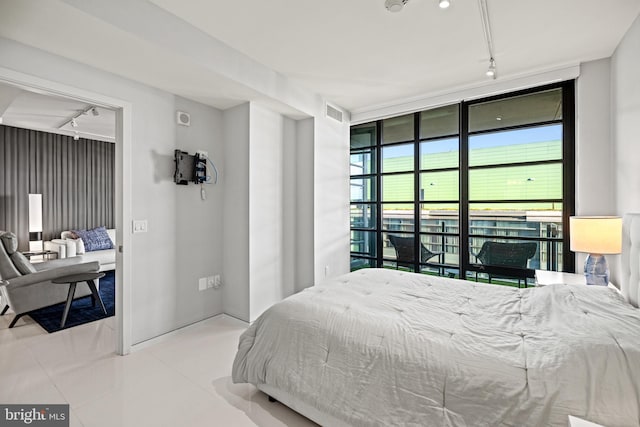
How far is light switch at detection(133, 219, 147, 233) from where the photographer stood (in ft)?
8.92

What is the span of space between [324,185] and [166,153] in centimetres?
187

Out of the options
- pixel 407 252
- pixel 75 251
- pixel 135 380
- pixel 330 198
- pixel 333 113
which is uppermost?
pixel 333 113

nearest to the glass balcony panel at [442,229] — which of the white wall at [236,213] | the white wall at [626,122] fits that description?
the white wall at [626,122]

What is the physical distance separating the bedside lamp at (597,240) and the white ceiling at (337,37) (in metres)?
1.54

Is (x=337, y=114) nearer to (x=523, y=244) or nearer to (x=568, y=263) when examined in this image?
(x=523, y=244)

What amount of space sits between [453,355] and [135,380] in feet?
7.36

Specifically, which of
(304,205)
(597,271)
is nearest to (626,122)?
(597,271)

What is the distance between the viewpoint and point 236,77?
2.73 meters

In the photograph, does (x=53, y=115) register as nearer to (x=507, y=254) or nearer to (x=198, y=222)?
(x=198, y=222)

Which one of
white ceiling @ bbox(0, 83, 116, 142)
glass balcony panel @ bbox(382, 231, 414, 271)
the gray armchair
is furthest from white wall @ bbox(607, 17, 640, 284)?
the gray armchair

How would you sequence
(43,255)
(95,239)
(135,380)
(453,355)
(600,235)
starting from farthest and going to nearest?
1. (95,239)
2. (43,255)
3. (600,235)
4. (135,380)
5. (453,355)

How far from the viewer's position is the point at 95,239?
18.8 ft

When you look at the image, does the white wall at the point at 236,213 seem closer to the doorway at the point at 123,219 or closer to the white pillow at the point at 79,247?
the doorway at the point at 123,219

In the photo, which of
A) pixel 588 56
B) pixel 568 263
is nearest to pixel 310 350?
pixel 568 263
